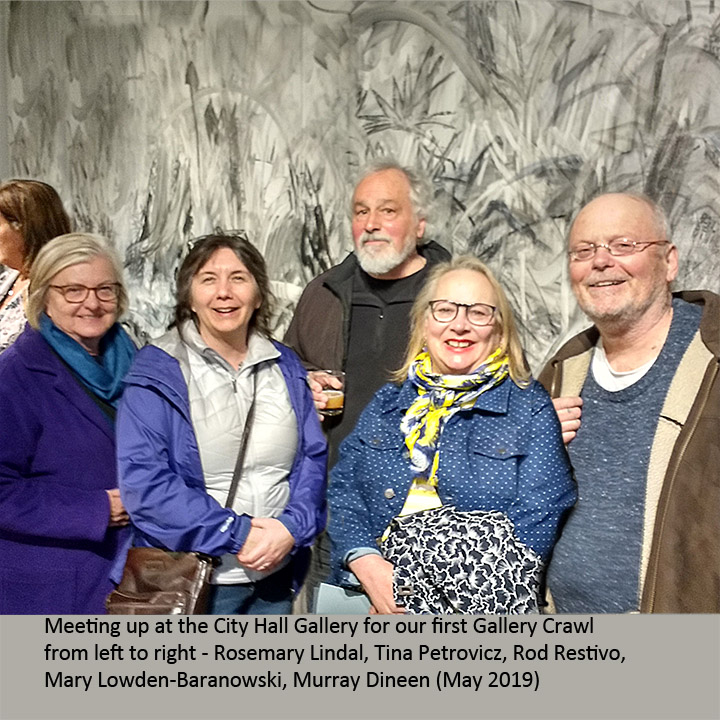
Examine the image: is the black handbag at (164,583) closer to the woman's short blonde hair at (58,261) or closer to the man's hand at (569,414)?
the woman's short blonde hair at (58,261)

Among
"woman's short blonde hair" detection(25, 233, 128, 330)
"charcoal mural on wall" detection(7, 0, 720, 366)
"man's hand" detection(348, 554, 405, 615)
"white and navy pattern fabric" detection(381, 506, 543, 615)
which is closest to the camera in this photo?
"white and navy pattern fabric" detection(381, 506, 543, 615)

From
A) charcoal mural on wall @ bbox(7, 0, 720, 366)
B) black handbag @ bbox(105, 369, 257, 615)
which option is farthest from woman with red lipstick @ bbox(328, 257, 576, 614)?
charcoal mural on wall @ bbox(7, 0, 720, 366)

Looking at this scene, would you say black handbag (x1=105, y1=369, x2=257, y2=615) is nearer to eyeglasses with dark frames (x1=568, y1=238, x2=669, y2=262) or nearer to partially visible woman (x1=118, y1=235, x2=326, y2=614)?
partially visible woman (x1=118, y1=235, x2=326, y2=614)

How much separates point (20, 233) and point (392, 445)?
1.55m

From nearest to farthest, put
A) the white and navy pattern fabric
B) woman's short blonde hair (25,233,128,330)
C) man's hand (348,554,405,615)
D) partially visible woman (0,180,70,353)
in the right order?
the white and navy pattern fabric < man's hand (348,554,405,615) < woman's short blonde hair (25,233,128,330) < partially visible woman (0,180,70,353)

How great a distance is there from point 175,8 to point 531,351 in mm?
1857

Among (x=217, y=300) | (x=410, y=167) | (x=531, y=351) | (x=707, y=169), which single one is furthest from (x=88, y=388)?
(x=707, y=169)

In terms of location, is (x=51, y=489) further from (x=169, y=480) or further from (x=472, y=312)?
(x=472, y=312)

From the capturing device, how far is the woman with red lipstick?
260 centimetres

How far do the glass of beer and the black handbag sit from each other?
2.08 ft

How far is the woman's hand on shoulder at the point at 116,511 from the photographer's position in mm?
2936

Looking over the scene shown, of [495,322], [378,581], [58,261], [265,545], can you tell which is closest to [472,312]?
[495,322]

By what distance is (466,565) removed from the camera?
2582 mm
